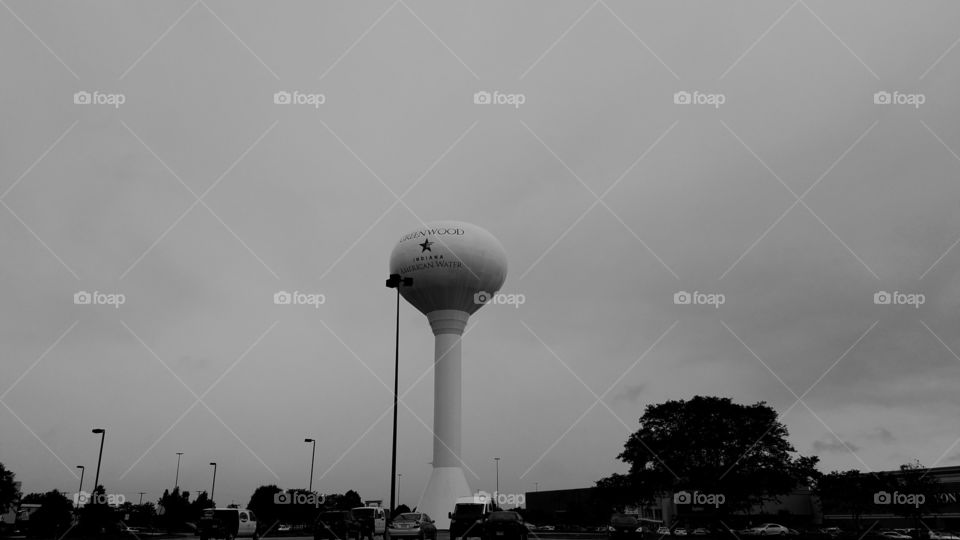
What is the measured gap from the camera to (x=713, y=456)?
4947 centimetres

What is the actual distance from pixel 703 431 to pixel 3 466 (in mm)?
56742

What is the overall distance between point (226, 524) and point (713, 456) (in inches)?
1252

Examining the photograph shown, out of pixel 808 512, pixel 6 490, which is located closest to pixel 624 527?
pixel 6 490

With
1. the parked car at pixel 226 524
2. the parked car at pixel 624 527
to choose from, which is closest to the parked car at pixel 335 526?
the parked car at pixel 226 524

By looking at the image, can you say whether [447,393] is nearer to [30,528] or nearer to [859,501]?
[30,528]

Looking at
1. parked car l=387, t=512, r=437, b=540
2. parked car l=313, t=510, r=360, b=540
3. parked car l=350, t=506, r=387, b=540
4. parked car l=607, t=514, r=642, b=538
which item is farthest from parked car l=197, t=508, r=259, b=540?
parked car l=607, t=514, r=642, b=538

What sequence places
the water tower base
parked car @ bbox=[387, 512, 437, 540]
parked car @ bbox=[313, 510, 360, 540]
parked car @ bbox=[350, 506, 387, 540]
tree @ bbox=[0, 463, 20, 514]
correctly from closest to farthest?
1. parked car @ bbox=[313, 510, 360, 540]
2. parked car @ bbox=[350, 506, 387, 540]
3. parked car @ bbox=[387, 512, 437, 540]
4. the water tower base
5. tree @ bbox=[0, 463, 20, 514]

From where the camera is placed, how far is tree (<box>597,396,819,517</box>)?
4806cm

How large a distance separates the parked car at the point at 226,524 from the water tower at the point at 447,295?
1347 centimetres

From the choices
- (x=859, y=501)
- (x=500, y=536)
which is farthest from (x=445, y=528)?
(x=859, y=501)

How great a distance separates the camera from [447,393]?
4859 centimetres

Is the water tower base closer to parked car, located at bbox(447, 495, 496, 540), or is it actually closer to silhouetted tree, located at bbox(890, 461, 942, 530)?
parked car, located at bbox(447, 495, 496, 540)

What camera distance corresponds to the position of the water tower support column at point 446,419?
1799 inches

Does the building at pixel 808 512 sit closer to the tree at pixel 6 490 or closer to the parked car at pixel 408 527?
the parked car at pixel 408 527
